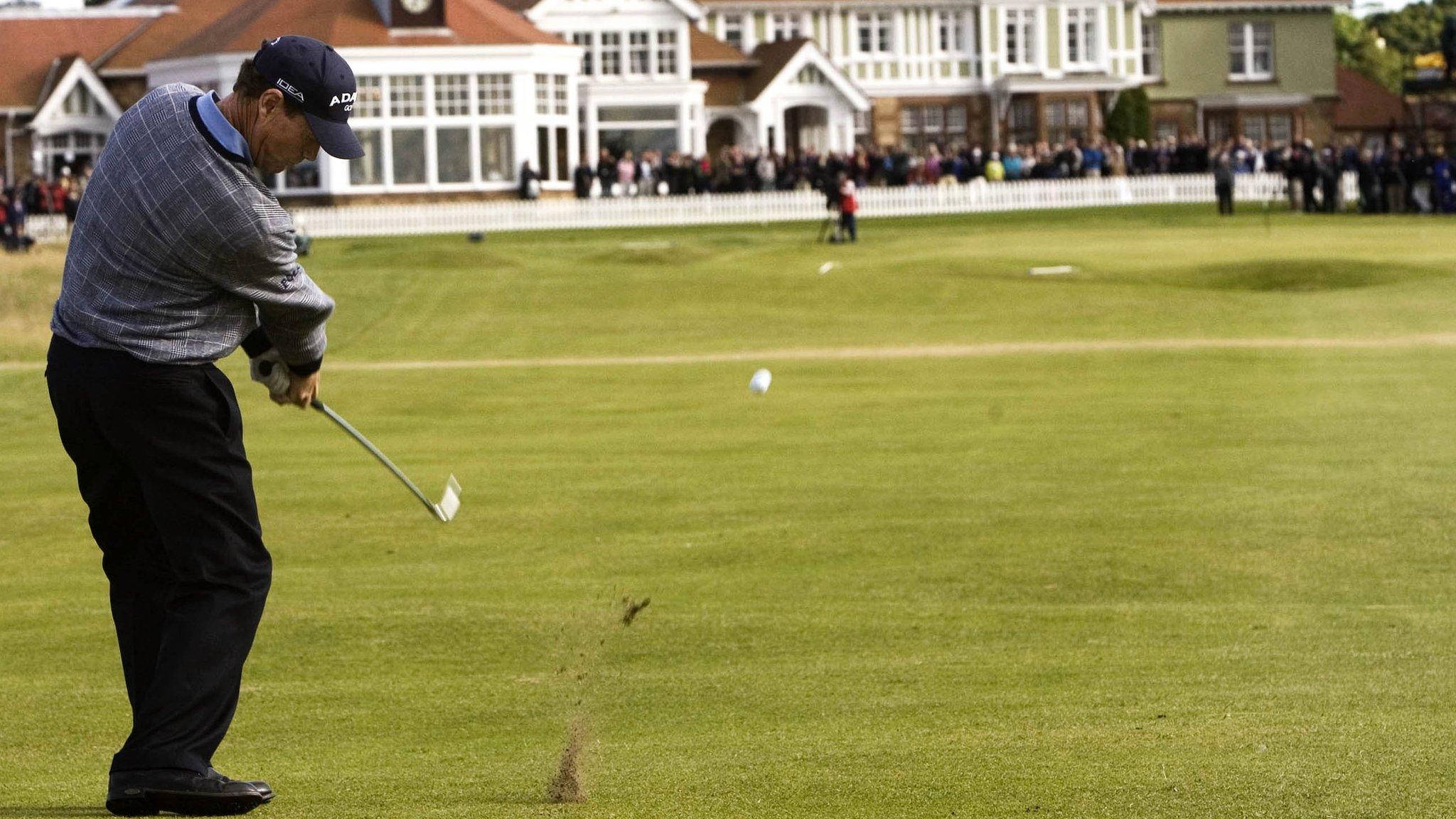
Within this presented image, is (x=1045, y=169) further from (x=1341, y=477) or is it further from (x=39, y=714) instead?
(x=39, y=714)

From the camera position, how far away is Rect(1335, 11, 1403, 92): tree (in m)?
106

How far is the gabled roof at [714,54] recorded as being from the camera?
68.6 meters

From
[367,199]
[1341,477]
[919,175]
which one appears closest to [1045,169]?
[919,175]

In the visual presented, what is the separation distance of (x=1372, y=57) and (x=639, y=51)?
55351 mm

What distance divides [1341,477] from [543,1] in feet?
174

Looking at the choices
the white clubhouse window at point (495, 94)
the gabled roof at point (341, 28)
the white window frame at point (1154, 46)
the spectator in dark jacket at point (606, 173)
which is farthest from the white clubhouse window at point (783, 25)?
the white clubhouse window at point (495, 94)

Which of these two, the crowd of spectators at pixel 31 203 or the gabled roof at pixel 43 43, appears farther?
the gabled roof at pixel 43 43

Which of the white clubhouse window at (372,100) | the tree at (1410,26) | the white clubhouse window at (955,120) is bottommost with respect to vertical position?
the white clubhouse window at (372,100)

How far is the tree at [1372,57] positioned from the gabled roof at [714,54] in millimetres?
43754

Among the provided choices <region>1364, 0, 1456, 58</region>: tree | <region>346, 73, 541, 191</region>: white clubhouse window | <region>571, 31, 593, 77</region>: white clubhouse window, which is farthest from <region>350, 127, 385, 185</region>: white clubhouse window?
<region>1364, 0, 1456, 58</region>: tree

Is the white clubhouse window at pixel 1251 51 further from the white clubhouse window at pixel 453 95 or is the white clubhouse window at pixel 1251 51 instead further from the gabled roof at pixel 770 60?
the white clubhouse window at pixel 453 95

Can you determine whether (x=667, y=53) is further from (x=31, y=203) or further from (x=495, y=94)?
(x=31, y=203)

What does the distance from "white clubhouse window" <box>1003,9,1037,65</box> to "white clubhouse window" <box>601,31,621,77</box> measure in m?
17.2

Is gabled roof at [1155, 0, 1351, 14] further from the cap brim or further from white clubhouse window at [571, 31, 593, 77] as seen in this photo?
the cap brim
